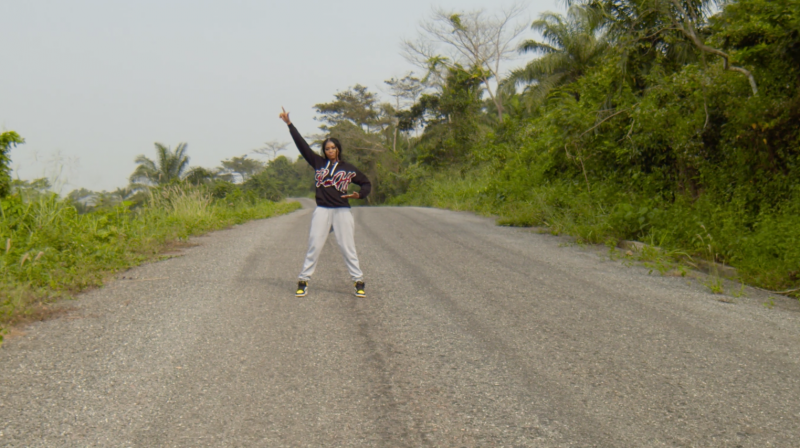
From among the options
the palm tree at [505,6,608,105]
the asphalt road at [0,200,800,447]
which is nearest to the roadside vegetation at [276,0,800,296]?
the asphalt road at [0,200,800,447]

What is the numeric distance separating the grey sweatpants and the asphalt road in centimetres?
32

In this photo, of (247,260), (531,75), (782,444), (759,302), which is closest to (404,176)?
(531,75)

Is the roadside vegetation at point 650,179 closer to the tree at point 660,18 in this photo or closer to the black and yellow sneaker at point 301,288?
the tree at point 660,18

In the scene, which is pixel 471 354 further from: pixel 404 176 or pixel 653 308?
pixel 404 176

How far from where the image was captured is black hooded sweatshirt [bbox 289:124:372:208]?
629cm

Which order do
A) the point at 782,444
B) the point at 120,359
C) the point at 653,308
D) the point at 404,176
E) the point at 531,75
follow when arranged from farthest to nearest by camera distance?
the point at 404,176 → the point at 531,75 → the point at 653,308 → the point at 120,359 → the point at 782,444

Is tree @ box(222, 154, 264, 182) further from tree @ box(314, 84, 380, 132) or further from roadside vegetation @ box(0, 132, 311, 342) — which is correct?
roadside vegetation @ box(0, 132, 311, 342)

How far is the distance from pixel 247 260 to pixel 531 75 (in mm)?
27078

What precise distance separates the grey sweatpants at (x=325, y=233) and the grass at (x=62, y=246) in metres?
→ 2.50

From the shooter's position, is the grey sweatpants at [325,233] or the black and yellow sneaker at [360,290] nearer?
the black and yellow sneaker at [360,290]

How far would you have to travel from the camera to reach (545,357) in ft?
13.6

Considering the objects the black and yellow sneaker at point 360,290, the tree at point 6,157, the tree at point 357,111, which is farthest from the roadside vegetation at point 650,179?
the tree at point 357,111

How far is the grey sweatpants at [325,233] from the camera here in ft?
20.6

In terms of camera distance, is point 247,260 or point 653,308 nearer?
point 653,308
